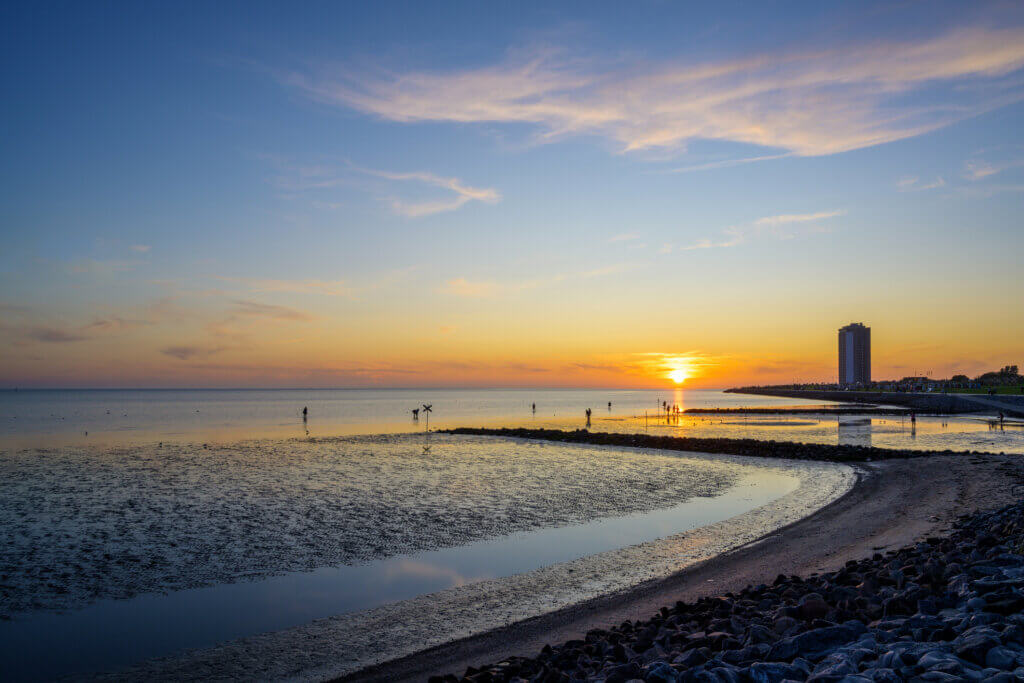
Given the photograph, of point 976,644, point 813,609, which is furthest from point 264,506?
point 976,644

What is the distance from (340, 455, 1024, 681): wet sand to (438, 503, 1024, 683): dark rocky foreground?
2.52 ft

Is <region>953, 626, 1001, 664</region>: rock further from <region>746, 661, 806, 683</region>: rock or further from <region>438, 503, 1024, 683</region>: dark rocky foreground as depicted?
<region>746, 661, 806, 683</region>: rock

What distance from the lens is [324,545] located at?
51.0 feet

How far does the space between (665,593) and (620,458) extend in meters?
25.0

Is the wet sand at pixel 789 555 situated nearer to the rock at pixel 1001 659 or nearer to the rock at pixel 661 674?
the rock at pixel 661 674

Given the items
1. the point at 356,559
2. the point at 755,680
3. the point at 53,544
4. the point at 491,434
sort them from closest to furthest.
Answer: the point at 755,680 < the point at 356,559 < the point at 53,544 < the point at 491,434

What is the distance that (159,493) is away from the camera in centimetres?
2289

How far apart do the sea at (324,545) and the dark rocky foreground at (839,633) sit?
265 cm

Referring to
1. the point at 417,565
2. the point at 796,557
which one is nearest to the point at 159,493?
the point at 417,565

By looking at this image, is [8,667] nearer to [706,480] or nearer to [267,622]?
[267,622]

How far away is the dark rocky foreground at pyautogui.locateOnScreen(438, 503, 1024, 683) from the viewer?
5.82 meters

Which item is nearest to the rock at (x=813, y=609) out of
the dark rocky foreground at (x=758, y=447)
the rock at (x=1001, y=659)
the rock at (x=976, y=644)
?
the rock at (x=976, y=644)

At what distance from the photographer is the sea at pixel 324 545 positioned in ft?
32.4

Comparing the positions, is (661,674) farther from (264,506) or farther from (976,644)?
(264,506)
